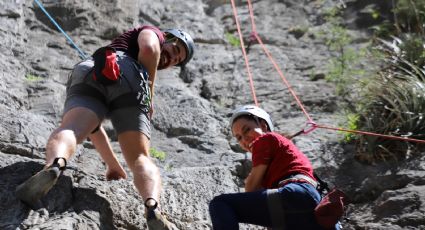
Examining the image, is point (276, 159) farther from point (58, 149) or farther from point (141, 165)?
point (58, 149)

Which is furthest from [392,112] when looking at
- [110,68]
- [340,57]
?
[110,68]

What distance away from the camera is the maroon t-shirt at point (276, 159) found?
4.20 meters

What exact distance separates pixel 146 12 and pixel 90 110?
5.01m

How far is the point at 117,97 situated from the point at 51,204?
84cm

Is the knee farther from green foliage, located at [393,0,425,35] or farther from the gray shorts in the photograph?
green foliage, located at [393,0,425,35]

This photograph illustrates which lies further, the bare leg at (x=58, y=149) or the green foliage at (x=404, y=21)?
the green foliage at (x=404, y=21)

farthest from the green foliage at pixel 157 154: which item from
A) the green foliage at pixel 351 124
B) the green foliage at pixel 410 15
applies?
the green foliage at pixel 410 15

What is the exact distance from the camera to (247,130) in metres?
4.80

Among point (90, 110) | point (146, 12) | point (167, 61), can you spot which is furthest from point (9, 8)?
point (90, 110)

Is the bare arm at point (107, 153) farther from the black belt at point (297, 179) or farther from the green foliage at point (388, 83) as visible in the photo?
the green foliage at point (388, 83)

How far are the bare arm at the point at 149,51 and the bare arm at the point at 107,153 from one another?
0.58 metres

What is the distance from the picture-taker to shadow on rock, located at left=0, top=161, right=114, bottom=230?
3.91m

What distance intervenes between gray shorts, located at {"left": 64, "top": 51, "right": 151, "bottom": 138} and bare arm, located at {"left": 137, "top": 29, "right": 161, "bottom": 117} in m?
0.14

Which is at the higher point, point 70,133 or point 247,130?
point 70,133
